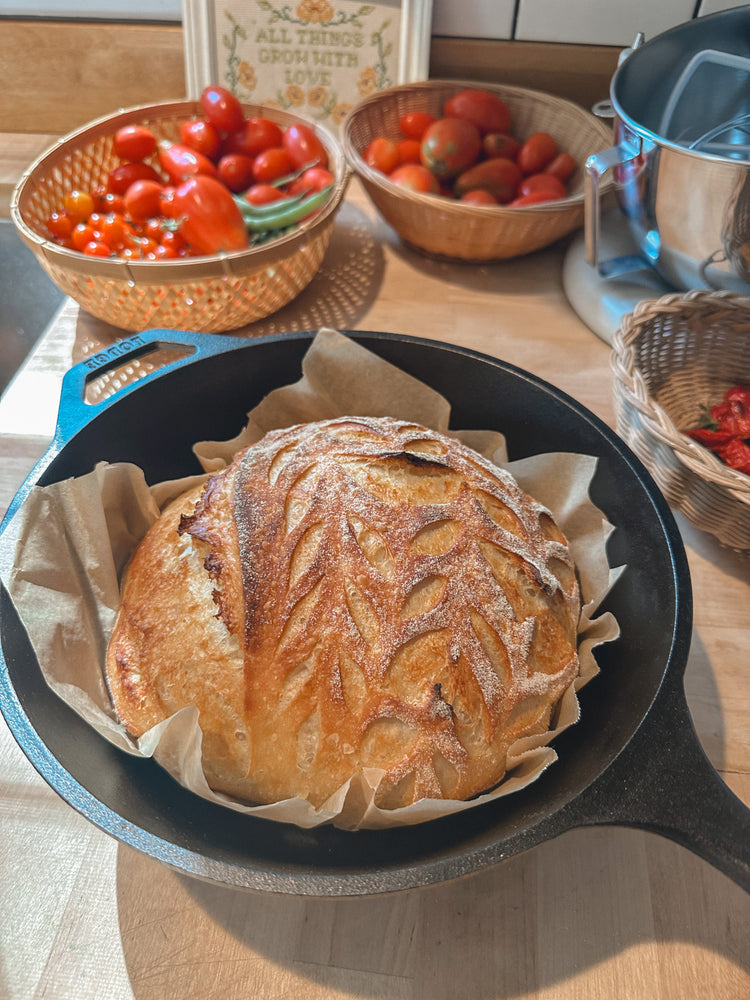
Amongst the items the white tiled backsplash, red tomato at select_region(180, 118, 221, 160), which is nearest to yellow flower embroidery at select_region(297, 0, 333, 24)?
the white tiled backsplash

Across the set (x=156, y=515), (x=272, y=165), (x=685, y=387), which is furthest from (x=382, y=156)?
(x=156, y=515)

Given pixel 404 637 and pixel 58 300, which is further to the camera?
pixel 58 300

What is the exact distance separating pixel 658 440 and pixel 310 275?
2.38 feet

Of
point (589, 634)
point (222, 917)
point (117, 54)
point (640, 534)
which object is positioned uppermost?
point (117, 54)

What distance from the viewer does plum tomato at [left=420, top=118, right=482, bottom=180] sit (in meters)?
1.44

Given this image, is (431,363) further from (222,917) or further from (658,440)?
(222,917)


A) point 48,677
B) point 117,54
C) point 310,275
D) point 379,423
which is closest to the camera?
point 48,677

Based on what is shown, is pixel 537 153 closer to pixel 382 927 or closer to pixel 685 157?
pixel 685 157

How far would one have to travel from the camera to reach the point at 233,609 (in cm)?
72

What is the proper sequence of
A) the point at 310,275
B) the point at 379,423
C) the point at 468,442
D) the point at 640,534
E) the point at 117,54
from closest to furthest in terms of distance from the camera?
the point at 640,534
the point at 379,423
the point at 468,442
the point at 310,275
the point at 117,54

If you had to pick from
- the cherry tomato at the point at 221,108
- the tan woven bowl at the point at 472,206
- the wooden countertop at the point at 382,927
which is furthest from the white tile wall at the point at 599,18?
the wooden countertop at the point at 382,927

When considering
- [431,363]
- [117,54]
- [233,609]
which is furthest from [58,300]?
[233,609]

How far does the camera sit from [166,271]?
1.14 metres

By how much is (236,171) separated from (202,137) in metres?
0.09
